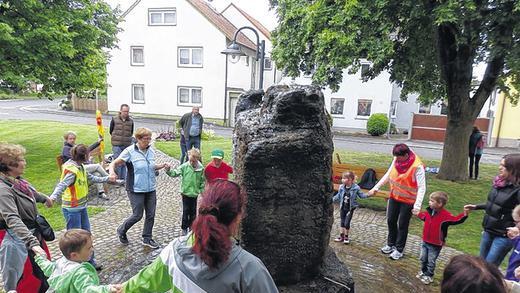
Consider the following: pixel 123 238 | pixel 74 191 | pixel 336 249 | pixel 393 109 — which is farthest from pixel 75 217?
pixel 393 109

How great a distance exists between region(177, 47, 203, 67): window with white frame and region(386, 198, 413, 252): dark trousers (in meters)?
24.1

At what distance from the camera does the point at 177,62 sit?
2830 centimetres

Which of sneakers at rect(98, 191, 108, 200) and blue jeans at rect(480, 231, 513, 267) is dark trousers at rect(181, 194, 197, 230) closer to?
sneakers at rect(98, 191, 108, 200)

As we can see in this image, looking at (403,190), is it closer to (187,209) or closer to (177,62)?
(187,209)

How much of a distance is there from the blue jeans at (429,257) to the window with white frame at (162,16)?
2645cm

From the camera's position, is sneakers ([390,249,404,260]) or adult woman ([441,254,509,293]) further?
sneakers ([390,249,404,260])

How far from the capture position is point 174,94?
94.1 ft

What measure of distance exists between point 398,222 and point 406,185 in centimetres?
66

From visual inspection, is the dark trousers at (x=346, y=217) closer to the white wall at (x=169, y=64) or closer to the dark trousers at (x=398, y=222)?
the dark trousers at (x=398, y=222)

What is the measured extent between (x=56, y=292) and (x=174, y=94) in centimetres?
2681

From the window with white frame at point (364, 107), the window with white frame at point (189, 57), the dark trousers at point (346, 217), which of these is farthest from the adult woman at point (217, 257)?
the window with white frame at point (189, 57)

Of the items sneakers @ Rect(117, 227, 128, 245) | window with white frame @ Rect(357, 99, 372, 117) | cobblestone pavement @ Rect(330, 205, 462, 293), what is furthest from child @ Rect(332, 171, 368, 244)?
window with white frame @ Rect(357, 99, 372, 117)

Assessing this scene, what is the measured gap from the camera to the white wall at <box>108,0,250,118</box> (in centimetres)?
2731

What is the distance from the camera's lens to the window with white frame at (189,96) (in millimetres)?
28500
